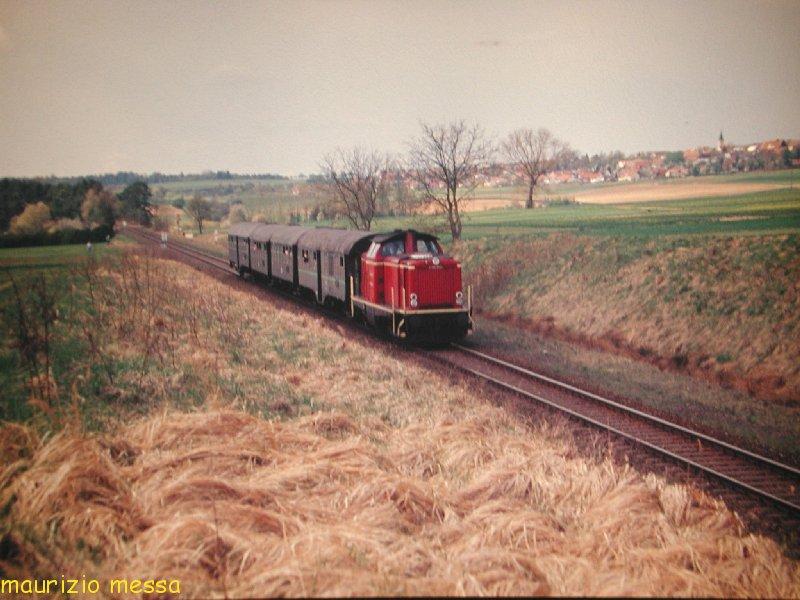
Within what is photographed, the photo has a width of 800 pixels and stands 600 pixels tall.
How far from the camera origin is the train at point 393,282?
17547mm

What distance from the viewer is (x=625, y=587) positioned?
428 cm

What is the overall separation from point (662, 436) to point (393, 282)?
9085mm

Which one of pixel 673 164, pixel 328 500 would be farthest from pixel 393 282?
pixel 673 164

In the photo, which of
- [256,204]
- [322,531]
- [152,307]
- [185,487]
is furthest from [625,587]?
[256,204]

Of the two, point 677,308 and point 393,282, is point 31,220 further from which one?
point 677,308

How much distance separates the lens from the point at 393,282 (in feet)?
59.2

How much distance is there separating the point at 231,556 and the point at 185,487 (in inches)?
53.2

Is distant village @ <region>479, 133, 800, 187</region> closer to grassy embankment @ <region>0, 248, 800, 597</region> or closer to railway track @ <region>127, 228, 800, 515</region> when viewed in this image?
railway track @ <region>127, 228, 800, 515</region>

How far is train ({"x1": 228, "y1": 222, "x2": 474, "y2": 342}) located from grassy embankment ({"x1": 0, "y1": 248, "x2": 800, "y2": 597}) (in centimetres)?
616

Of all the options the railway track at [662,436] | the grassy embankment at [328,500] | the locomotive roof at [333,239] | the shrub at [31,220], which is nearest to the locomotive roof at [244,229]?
the locomotive roof at [333,239]

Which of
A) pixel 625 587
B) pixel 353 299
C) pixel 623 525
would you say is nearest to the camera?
pixel 625 587

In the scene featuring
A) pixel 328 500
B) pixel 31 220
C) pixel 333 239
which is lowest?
pixel 328 500

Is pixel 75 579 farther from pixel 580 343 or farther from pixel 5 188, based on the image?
pixel 580 343

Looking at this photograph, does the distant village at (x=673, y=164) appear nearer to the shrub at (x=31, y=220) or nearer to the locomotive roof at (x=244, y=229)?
the locomotive roof at (x=244, y=229)
